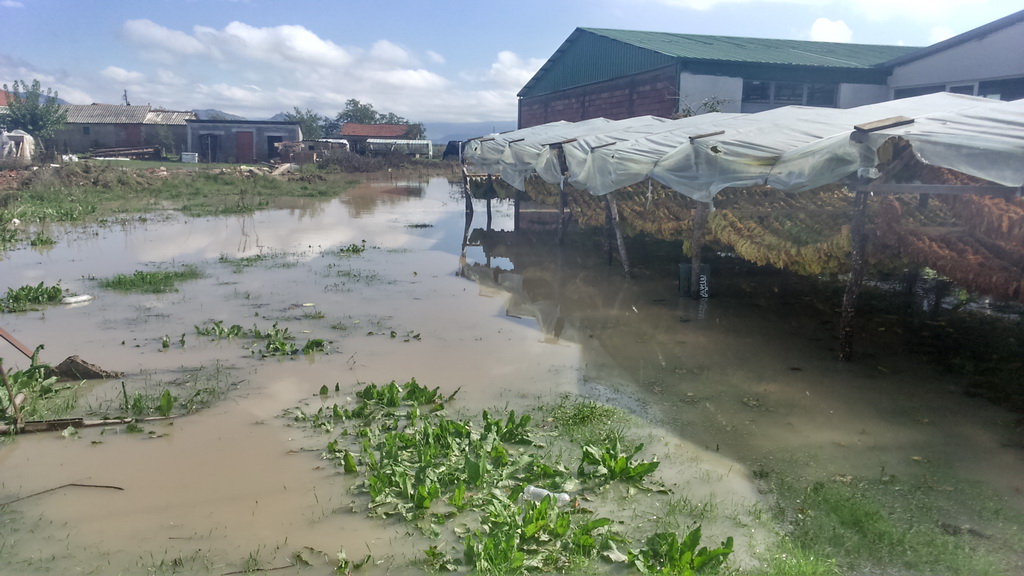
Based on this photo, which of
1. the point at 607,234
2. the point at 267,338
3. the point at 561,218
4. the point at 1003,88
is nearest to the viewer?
the point at 267,338

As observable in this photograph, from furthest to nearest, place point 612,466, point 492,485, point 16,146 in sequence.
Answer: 1. point 16,146
2. point 612,466
3. point 492,485

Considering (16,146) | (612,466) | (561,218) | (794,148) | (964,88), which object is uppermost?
(964,88)

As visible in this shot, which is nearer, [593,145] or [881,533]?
[881,533]

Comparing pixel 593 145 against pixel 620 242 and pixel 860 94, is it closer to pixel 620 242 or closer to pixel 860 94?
pixel 620 242

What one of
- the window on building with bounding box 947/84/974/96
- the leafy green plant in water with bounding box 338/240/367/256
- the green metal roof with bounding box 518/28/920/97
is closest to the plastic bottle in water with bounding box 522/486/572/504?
the leafy green plant in water with bounding box 338/240/367/256

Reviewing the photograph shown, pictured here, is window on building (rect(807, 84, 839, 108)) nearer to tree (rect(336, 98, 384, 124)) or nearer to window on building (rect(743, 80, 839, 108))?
window on building (rect(743, 80, 839, 108))

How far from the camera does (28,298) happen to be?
9148 mm

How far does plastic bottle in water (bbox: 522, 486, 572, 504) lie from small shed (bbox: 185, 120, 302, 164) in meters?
44.7

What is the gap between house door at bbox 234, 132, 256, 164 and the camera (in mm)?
45438

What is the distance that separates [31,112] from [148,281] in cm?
4108

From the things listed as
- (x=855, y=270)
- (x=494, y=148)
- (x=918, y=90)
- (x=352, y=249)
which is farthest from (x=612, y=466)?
(x=918, y=90)

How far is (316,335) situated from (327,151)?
1495 inches

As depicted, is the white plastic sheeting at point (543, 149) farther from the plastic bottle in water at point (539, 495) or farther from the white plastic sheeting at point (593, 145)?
the plastic bottle in water at point (539, 495)

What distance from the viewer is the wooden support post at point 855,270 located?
269 inches
